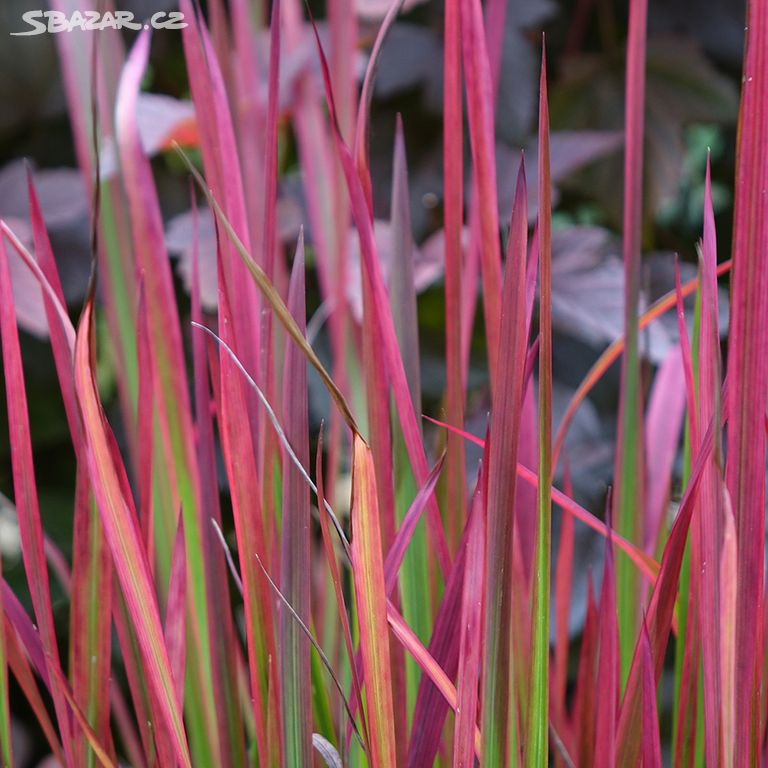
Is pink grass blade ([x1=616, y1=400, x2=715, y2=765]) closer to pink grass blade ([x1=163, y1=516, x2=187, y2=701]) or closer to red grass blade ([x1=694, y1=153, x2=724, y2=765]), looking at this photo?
red grass blade ([x1=694, y1=153, x2=724, y2=765])

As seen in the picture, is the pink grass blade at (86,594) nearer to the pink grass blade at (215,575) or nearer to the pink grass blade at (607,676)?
the pink grass blade at (215,575)

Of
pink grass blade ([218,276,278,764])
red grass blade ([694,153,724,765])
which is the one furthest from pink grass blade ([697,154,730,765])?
pink grass blade ([218,276,278,764])

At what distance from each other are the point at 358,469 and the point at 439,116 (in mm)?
524

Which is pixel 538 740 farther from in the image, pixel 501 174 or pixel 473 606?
pixel 501 174

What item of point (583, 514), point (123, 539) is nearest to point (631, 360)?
point (583, 514)

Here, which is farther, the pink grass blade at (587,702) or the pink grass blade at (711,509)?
the pink grass blade at (587,702)

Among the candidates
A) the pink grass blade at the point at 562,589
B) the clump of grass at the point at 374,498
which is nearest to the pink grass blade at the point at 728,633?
the clump of grass at the point at 374,498

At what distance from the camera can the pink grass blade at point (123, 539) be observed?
20 centimetres

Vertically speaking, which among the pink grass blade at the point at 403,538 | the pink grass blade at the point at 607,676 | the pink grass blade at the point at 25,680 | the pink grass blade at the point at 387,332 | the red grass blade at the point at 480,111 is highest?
the red grass blade at the point at 480,111

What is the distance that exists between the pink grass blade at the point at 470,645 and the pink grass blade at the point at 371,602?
17 millimetres

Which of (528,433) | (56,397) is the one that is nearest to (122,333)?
(528,433)

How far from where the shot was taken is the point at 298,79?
0.45 m

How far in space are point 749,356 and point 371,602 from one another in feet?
0.33

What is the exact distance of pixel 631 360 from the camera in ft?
0.91
